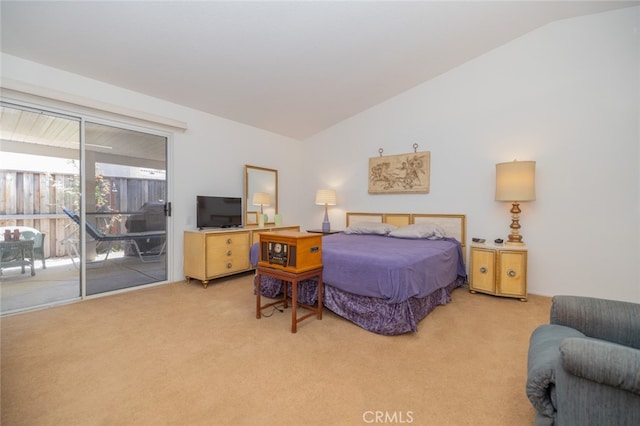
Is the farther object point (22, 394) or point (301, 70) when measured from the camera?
point (301, 70)

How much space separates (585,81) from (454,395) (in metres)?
3.58

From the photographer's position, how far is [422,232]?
11.8 feet

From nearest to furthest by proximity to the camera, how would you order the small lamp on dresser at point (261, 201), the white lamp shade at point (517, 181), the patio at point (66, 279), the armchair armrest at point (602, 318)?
1. the armchair armrest at point (602, 318)
2. the patio at point (66, 279)
3. the white lamp shade at point (517, 181)
4. the small lamp on dresser at point (261, 201)

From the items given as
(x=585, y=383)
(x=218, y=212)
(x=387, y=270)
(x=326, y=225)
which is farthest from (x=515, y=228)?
(x=218, y=212)

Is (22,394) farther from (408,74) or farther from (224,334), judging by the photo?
(408,74)

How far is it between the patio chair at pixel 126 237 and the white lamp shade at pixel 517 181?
14.0ft

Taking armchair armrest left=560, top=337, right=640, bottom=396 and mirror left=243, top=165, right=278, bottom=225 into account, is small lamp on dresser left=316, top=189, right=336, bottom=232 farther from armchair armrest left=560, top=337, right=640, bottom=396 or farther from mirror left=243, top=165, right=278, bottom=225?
armchair armrest left=560, top=337, right=640, bottom=396

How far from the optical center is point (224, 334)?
2.28m

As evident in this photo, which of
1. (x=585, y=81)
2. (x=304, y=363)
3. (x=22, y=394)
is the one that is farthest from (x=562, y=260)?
(x=22, y=394)

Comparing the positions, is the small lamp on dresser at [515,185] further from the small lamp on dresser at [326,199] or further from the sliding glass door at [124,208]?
the sliding glass door at [124,208]

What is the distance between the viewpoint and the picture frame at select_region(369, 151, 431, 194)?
4117mm

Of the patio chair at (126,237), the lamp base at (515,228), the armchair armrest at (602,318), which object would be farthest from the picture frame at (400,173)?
the patio chair at (126,237)

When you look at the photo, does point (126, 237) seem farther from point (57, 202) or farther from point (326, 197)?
point (326, 197)

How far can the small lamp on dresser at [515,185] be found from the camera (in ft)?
10.2
